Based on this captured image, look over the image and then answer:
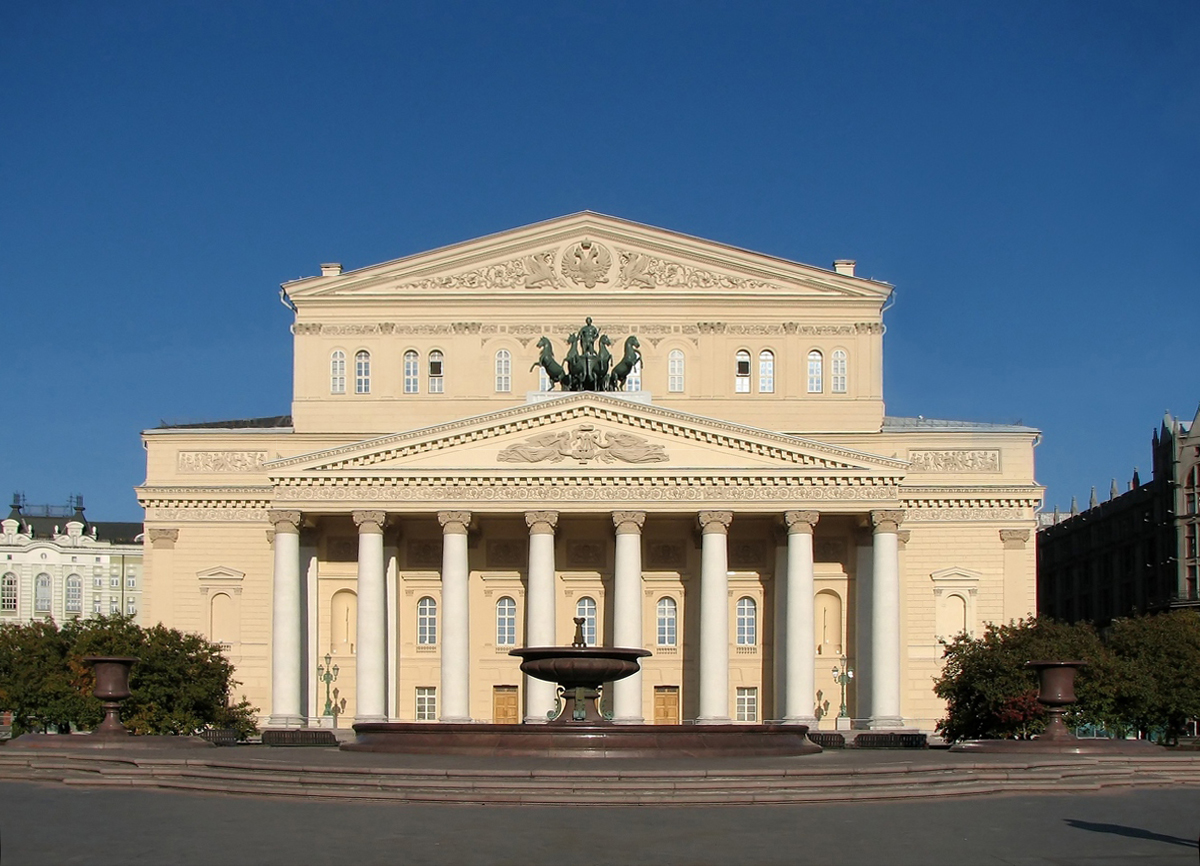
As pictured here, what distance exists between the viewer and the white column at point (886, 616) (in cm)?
5716

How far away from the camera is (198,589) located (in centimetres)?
6388

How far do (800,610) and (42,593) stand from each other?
237 feet

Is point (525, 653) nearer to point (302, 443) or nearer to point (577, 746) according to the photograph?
point (577, 746)

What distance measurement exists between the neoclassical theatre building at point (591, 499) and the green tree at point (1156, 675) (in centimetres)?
773

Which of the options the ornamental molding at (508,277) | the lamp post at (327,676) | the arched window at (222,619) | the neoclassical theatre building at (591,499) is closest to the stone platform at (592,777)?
→ the neoclassical theatre building at (591,499)

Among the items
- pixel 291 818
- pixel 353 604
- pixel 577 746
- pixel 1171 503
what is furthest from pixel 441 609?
pixel 1171 503

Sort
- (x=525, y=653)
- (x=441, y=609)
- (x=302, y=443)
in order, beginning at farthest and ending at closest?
(x=302, y=443) → (x=441, y=609) → (x=525, y=653)

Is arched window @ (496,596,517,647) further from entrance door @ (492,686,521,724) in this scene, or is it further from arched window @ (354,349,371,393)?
arched window @ (354,349,371,393)

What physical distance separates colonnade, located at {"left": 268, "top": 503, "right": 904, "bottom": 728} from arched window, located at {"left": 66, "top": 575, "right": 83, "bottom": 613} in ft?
199

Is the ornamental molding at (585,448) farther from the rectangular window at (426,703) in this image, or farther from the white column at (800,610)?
the rectangular window at (426,703)

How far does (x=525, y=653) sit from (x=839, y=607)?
2723cm

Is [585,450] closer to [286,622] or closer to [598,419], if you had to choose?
[598,419]

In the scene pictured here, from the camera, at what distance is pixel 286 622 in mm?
58281

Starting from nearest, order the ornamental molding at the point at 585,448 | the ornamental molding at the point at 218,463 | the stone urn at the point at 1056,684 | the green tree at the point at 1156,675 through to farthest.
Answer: the stone urn at the point at 1056,684 → the green tree at the point at 1156,675 → the ornamental molding at the point at 585,448 → the ornamental molding at the point at 218,463
